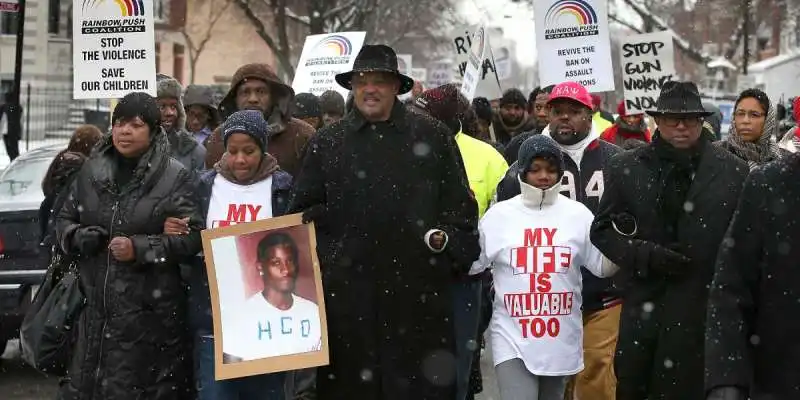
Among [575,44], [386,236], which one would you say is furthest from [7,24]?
[386,236]

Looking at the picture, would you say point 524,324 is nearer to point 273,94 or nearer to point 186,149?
point 273,94

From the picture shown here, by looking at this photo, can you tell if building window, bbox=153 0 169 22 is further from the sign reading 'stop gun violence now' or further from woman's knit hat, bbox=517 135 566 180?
woman's knit hat, bbox=517 135 566 180

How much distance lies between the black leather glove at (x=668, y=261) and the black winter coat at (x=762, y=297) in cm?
136

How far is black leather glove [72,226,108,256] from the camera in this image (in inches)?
250

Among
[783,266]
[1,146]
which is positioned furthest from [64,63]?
[783,266]

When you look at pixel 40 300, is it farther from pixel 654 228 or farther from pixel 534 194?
pixel 654 228

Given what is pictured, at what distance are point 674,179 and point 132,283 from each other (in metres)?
2.67

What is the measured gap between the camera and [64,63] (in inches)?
1797

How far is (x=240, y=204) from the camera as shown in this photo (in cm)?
672

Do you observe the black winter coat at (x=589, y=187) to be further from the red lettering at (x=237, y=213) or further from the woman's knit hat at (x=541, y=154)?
the red lettering at (x=237, y=213)

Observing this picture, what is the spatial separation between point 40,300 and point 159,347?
0.75 m

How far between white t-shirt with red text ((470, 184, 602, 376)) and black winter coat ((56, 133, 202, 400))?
5.09 ft

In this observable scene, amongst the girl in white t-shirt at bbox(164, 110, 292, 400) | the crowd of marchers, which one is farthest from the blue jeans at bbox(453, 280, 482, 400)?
the girl in white t-shirt at bbox(164, 110, 292, 400)

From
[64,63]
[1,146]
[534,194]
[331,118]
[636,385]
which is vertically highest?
[64,63]
